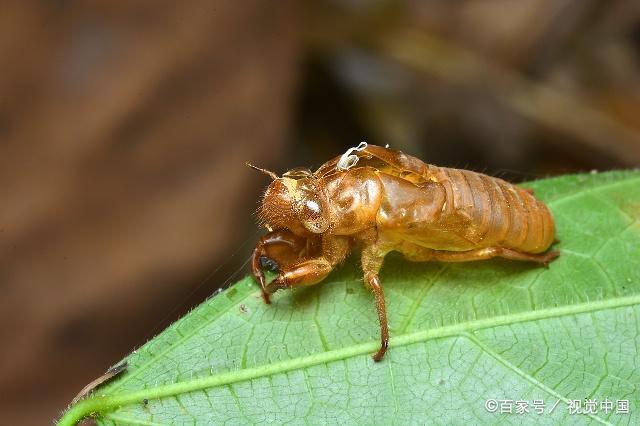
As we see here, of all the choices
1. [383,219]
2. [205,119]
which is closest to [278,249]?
[383,219]

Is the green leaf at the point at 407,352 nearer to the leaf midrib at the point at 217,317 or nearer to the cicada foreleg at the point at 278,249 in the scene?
the leaf midrib at the point at 217,317

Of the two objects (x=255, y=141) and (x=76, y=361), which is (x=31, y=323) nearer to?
(x=76, y=361)

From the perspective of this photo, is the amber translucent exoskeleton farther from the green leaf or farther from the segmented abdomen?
the green leaf

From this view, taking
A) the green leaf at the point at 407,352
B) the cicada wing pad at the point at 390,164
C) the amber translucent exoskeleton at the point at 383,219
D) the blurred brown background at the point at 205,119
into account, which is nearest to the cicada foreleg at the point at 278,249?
the amber translucent exoskeleton at the point at 383,219

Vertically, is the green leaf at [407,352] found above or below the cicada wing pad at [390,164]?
below


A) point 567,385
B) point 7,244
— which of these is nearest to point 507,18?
point 567,385

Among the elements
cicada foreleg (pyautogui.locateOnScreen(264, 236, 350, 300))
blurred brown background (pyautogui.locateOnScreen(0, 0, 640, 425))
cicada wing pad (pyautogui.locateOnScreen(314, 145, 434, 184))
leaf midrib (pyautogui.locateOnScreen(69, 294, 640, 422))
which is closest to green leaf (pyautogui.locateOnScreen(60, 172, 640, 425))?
leaf midrib (pyautogui.locateOnScreen(69, 294, 640, 422))
